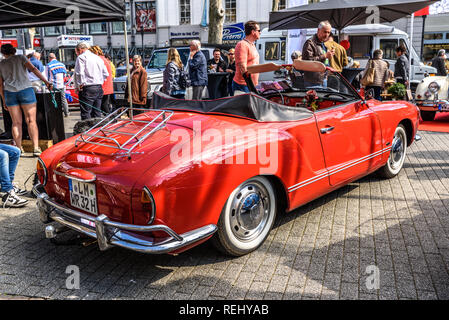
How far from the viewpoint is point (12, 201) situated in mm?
4473

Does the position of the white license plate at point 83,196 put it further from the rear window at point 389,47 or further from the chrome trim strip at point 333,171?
the rear window at point 389,47

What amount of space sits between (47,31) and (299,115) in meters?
41.5

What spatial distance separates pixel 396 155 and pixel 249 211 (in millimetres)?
2899

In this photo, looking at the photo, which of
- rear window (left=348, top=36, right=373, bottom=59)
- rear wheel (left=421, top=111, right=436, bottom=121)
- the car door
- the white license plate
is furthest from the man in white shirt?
rear window (left=348, top=36, right=373, bottom=59)

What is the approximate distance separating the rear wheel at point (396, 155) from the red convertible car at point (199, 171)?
→ 953mm

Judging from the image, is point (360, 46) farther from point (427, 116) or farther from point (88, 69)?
point (88, 69)

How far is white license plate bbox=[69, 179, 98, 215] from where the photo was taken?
2893 millimetres

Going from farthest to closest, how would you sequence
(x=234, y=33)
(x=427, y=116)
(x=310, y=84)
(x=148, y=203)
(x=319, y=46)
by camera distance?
1. (x=234, y=33)
2. (x=427, y=116)
3. (x=319, y=46)
4. (x=310, y=84)
5. (x=148, y=203)

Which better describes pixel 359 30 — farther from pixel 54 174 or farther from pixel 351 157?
pixel 54 174

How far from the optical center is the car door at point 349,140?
12.6ft

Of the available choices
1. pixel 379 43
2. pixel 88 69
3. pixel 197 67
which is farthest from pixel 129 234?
pixel 379 43

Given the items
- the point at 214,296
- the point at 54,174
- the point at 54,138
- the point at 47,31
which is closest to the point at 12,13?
the point at 54,138

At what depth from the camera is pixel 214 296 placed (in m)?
2.76

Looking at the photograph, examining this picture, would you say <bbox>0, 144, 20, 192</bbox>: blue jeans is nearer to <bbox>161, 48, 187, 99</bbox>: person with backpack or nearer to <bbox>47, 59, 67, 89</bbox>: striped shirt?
<bbox>161, 48, 187, 99</bbox>: person with backpack
